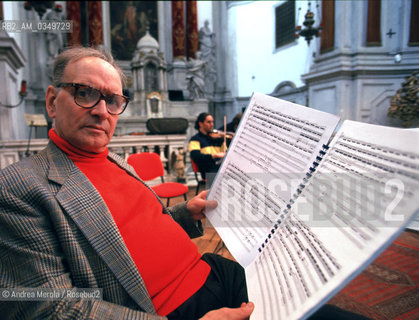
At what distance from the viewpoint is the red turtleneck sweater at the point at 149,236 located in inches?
30.0

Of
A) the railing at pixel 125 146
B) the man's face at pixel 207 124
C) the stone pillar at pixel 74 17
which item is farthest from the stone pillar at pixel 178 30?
the man's face at pixel 207 124

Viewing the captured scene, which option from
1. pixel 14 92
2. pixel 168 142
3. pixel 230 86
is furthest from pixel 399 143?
pixel 230 86

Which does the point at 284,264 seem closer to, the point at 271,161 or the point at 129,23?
the point at 271,161

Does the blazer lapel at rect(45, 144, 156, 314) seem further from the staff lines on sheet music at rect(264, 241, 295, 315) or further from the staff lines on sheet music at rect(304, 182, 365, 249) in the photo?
the staff lines on sheet music at rect(304, 182, 365, 249)

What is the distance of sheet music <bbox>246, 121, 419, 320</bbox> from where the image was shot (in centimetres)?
39

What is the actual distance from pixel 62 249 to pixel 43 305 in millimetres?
132

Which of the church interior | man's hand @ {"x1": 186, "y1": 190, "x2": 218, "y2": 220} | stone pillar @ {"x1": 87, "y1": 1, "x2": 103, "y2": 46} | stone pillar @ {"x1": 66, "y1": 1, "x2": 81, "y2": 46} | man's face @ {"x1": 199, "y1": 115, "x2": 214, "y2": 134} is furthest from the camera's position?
stone pillar @ {"x1": 87, "y1": 1, "x2": 103, "y2": 46}

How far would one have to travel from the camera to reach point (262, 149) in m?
0.71

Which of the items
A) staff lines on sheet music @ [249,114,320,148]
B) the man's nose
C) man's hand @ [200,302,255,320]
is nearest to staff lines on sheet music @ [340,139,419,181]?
staff lines on sheet music @ [249,114,320,148]

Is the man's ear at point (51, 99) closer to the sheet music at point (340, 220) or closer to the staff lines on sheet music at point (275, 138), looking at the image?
the staff lines on sheet music at point (275, 138)

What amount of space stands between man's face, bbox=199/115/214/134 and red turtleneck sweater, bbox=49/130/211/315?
7.37ft

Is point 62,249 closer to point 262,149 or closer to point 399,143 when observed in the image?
point 262,149

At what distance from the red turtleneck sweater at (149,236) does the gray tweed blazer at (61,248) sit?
2.6 inches

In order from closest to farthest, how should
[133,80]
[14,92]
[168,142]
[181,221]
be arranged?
[181,221] < [14,92] < [168,142] < [133,80]
